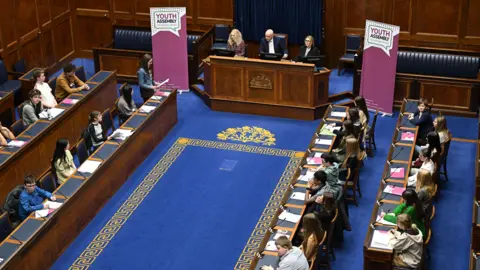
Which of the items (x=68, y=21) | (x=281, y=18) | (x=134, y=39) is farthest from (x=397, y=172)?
(x=68, y=21)

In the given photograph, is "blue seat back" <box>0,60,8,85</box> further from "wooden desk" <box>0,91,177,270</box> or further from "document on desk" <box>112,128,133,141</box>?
"document on desk" <box>112,128,133,141</box>

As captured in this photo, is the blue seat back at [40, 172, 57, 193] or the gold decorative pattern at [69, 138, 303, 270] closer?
the gold decorative pattern at [69, 138, 303, 270]

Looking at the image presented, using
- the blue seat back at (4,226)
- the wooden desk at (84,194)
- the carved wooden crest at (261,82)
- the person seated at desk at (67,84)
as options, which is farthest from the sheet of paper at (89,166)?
the carved wooden crest at (261,82)

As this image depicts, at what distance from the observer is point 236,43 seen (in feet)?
54.6

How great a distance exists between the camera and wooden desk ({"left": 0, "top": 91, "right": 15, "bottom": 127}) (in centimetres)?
1484

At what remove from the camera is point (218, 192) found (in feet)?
43.0

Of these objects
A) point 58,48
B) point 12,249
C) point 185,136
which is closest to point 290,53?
point 185,136

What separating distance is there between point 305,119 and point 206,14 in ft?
13.5

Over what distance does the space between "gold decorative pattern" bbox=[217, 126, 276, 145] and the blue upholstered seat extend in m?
3.29

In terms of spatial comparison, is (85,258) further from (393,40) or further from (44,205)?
(393,40)

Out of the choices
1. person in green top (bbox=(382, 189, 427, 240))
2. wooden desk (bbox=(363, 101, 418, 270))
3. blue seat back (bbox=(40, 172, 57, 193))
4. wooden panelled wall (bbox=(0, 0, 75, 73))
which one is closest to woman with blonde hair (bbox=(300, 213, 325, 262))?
wooden desk (bbox=(363, 101, 418, 270))

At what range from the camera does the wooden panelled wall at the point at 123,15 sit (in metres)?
18.2

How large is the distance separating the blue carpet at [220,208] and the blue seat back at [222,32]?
2.90 metres

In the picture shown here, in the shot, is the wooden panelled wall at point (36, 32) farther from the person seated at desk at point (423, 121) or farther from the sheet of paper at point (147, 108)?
the person seated at desk at point (423, 121)
